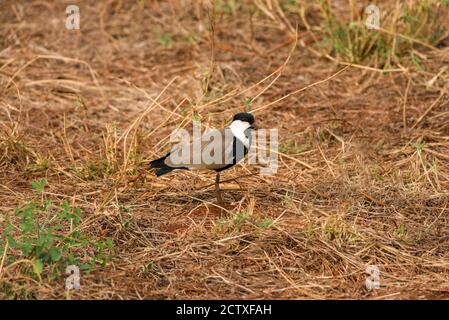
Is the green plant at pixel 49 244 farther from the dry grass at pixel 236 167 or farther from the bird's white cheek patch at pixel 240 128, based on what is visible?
the bird's white cheek patch at pixel 240 128

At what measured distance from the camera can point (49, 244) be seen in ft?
13.8

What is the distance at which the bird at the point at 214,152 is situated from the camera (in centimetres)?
508

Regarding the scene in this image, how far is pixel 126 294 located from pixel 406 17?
3681 millimetres

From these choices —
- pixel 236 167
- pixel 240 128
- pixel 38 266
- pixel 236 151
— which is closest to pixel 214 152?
pixel 236 151

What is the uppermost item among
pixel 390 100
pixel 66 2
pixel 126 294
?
pixel 66 2

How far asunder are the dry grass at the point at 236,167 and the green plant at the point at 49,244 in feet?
0.19

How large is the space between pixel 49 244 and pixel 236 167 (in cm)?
194

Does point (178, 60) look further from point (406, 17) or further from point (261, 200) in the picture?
point (261, 200)

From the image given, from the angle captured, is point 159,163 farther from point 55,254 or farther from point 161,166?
point 55,254

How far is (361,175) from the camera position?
5613 mm

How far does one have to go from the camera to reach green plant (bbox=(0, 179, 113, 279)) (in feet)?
13.8

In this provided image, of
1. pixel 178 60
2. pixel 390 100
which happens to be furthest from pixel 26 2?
pixel 390 100

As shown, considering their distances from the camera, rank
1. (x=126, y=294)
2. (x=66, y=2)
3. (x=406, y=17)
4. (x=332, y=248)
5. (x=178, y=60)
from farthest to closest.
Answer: (x=66, y=2), (x=178, y=60), (x=406, y=17), (x=332, y=248), (x=126, y=294)

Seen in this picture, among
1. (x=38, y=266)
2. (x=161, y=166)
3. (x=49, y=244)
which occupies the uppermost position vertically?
(x=161, y=166)
